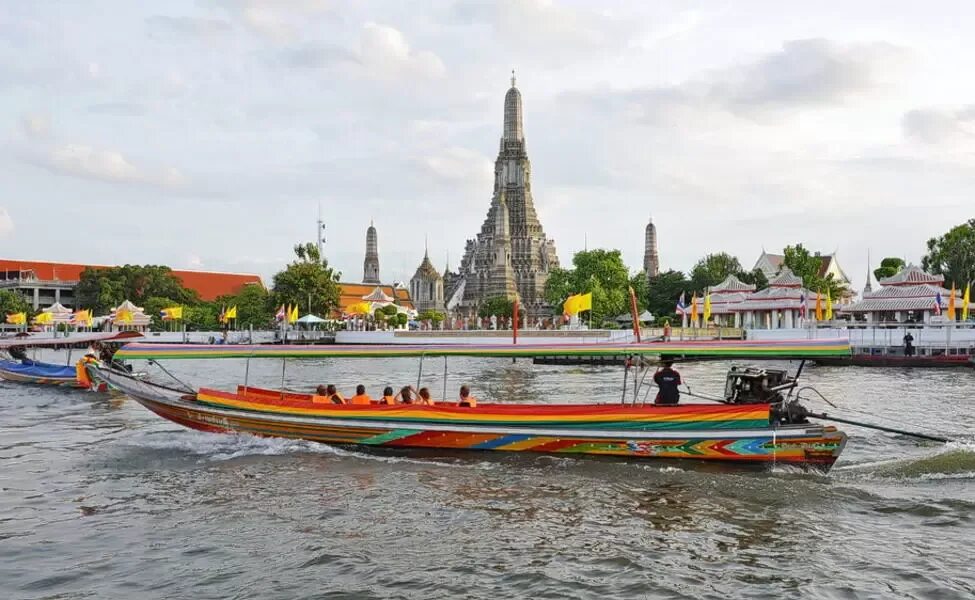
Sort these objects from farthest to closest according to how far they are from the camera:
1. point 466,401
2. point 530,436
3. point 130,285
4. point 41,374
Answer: point 130,285, point 41,374, point 466,401, point 530,436

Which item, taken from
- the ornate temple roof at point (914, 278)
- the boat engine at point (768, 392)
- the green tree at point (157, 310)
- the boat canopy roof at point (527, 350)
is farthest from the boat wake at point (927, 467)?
the green tree at point (157, 310)

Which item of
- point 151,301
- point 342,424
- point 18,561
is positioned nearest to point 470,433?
point 342,424

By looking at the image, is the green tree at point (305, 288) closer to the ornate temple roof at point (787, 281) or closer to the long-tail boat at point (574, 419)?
the ornate temple roof at point (787, 281)

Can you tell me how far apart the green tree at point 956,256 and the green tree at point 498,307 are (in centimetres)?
4548

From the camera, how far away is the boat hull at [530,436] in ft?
44.4

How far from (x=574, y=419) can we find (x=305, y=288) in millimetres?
61901

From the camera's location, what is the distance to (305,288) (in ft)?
242

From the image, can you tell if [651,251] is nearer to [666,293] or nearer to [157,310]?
[666,293]

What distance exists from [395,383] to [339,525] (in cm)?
2430

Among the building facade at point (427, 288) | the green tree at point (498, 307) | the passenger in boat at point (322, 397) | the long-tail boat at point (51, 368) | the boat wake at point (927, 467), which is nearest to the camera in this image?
the boat wake at point (927, 467)

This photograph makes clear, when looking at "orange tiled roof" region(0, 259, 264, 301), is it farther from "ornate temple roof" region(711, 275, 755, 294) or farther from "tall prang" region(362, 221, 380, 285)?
"ornate temple roof" region(711, 275, 755, 294)

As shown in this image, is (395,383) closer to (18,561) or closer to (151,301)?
(18,561)

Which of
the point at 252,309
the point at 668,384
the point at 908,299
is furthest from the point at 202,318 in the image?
the point at 668,384

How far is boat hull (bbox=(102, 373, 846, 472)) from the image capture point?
13531mm
